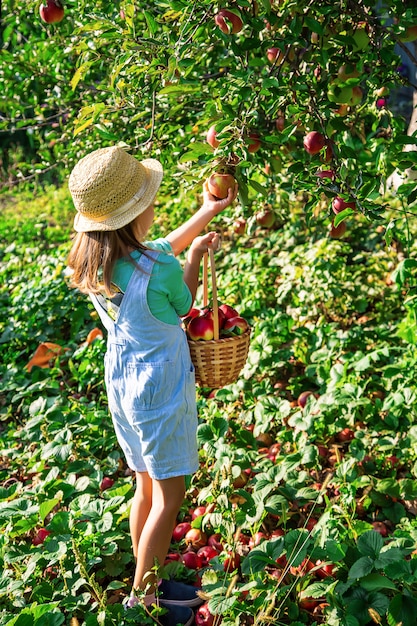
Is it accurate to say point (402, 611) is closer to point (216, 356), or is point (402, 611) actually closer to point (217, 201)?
point (216, 356)

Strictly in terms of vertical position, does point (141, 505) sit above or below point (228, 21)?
below

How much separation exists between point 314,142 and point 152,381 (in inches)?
32.4

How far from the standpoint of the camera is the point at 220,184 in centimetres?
189

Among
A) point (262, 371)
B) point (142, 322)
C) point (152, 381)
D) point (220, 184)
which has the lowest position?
point (262, 371)

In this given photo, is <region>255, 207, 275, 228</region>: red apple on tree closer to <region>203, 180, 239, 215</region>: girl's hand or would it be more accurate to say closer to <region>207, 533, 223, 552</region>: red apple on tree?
<region>203, 180, 239, 215</region>: girl's hand

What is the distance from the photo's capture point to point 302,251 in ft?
12.0

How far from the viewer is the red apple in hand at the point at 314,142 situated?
76.0 inches

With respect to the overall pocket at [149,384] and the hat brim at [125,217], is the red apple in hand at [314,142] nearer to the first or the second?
the hat brim at [125,217]

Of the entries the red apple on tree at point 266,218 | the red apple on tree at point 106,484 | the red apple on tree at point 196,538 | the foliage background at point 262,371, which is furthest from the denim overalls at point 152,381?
the red apple on tree at point 266,218

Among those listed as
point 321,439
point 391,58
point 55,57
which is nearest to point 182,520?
point 321,439

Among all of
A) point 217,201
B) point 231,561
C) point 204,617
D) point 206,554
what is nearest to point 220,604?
point 204,617

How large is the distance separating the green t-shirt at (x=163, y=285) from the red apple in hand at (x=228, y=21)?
62 centimetres

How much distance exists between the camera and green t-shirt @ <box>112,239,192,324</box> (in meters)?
1.76

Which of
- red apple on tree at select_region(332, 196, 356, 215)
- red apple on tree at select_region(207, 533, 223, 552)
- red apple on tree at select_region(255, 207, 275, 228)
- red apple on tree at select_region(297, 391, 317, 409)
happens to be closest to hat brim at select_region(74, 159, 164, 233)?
red apple on tree at select_region(332, 196, 356, 215)
